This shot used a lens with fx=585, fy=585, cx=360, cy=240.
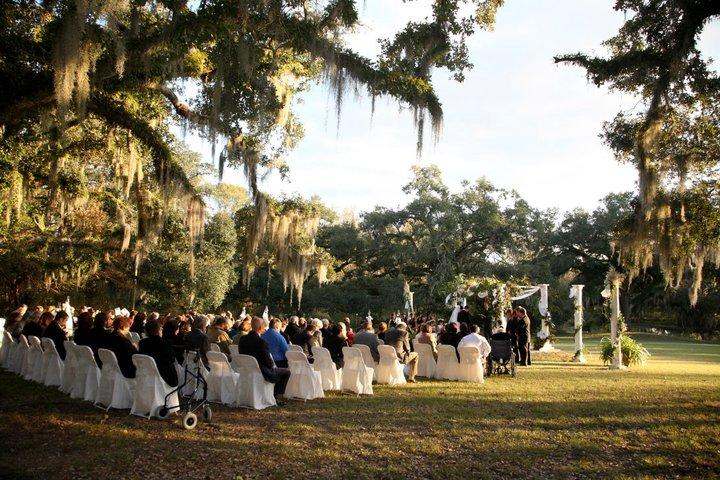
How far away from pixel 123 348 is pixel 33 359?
3878 mm

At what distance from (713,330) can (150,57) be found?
123 feet

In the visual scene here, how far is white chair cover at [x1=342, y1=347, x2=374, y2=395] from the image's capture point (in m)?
8.41

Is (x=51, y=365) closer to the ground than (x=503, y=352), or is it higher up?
closer to the ground

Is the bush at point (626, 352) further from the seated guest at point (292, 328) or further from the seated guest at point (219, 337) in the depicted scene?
the seated guest at point (219, 337)

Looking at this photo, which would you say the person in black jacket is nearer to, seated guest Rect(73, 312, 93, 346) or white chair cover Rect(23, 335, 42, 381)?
seated guest Rect(73, 312, 93, 346)

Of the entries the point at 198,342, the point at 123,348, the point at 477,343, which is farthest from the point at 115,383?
the point at 477,343

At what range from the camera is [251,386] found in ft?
22.9

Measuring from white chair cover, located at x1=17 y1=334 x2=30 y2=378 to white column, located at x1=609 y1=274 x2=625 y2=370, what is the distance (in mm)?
11435

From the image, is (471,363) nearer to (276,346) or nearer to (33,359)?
(276,346)

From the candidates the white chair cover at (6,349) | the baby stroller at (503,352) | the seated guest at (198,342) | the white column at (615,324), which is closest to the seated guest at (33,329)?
the white chair cover at (6,349)

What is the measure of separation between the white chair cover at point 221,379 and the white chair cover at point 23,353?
4075mm

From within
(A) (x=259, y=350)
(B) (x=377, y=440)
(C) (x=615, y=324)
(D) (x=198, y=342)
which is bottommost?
(B) (x=377, y=440)

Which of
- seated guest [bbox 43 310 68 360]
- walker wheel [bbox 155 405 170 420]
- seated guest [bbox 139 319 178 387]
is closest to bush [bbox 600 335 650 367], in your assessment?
seated guest [bbox 139 319 178 387]

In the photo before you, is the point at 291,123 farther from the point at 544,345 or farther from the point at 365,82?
the point at 544,345
